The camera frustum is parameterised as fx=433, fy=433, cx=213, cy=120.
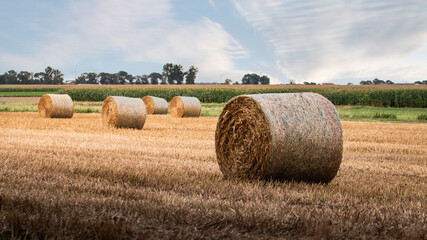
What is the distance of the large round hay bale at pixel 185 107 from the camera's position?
27.4m

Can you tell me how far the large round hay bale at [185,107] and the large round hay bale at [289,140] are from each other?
20.2 meters

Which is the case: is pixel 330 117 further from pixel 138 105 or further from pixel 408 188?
pixel 138 105

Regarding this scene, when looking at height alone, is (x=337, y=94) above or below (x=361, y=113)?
above

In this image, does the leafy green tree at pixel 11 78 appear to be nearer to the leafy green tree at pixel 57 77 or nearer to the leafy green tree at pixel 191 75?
the leafy green tree at pixel 57 77

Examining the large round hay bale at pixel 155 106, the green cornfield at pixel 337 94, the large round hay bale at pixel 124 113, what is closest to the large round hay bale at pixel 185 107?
the large round hay bale at pixel 155 106

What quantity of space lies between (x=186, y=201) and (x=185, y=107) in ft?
73.6

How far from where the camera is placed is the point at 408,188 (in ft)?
21.5

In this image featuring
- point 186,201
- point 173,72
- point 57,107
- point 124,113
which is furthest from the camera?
point 173,72

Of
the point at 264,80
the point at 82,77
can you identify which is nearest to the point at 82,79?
the point at 82,77

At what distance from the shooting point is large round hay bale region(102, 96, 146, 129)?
17.3m

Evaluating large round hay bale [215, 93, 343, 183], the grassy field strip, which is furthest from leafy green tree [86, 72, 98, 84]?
large round hay bale [215, 93, 343, 183]

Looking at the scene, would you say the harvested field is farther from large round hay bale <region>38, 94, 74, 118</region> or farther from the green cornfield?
the green cornfield

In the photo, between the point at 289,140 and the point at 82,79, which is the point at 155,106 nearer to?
the point at 289,140

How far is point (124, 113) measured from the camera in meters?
17.3
